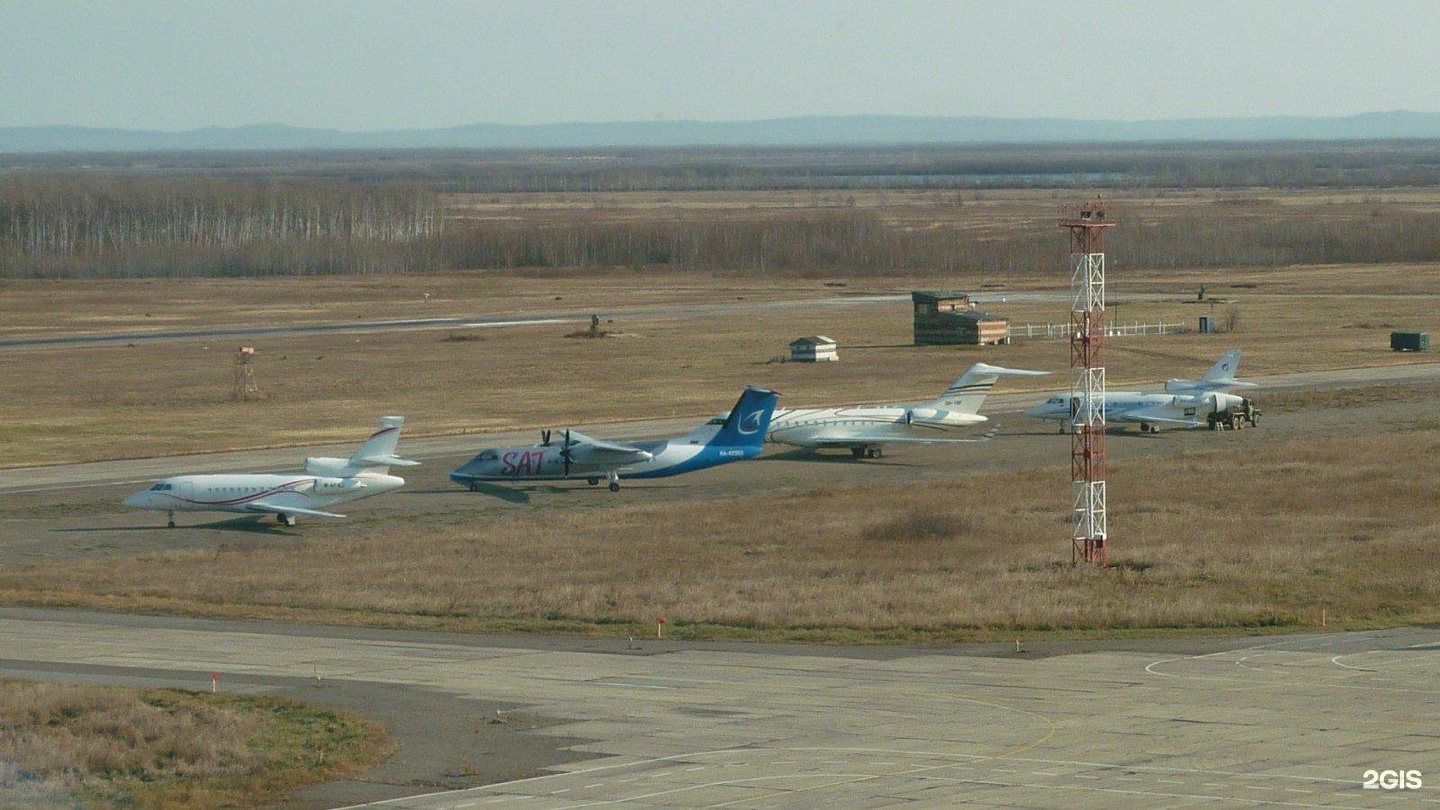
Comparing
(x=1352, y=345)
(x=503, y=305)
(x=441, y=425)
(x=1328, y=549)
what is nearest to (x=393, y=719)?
(x=1328, y=549)

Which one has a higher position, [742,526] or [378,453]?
[378,453]

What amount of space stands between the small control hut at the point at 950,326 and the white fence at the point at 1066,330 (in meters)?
4.58

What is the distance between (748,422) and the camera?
280 feet

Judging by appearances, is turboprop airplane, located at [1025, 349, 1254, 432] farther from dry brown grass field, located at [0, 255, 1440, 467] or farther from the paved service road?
the paved service road

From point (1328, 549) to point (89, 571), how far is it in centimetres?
4573

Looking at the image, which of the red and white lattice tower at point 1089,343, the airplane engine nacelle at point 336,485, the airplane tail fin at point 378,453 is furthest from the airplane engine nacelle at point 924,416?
the airplane engine nacelle at point 336,485

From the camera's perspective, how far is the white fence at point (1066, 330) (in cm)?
15200

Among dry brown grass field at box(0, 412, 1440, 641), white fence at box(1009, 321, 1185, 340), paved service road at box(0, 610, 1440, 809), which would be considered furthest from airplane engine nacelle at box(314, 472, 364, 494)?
white fence at box(1009, 321, 1185, 340)

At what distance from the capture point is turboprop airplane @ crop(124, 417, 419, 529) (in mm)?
75812

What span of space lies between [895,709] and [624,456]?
137 ft

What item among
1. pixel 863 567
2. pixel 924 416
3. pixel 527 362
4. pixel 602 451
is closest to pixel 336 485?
pixel 602 451

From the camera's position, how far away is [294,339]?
154375 millimetres

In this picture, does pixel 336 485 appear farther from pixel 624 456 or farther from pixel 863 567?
pixel 863 567

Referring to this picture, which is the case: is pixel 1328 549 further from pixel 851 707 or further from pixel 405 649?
pixel 405 649
